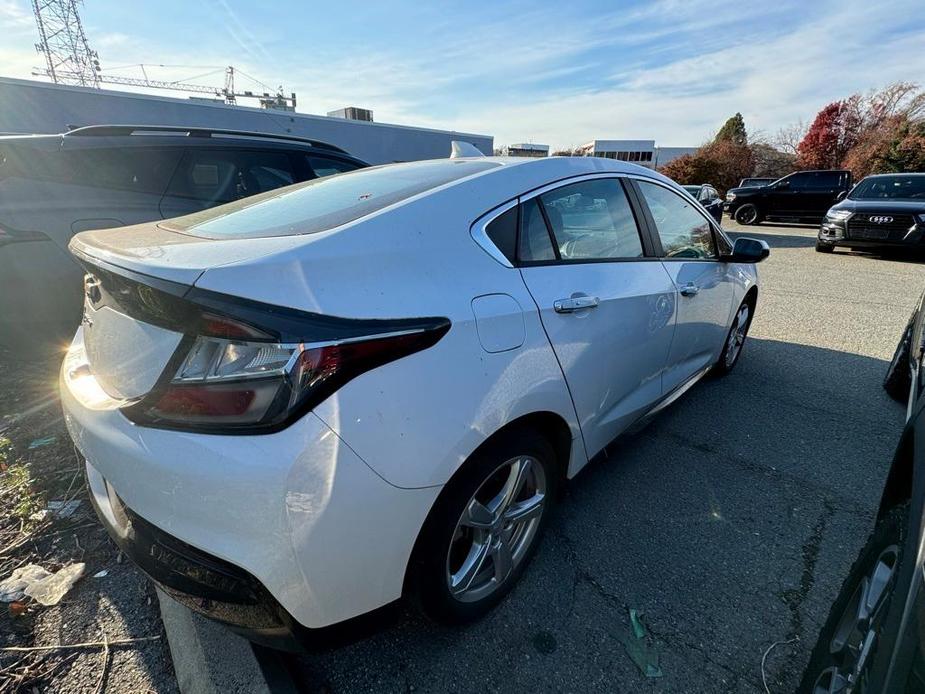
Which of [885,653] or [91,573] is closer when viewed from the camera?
[885,653]

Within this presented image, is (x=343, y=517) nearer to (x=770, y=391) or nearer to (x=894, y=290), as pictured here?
(x=770, y=391)

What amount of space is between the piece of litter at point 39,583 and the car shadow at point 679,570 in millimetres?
1078

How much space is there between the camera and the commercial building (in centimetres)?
921

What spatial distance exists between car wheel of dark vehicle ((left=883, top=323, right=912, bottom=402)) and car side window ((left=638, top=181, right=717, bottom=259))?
63.9 inches

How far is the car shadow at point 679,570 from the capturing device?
5.37 ft

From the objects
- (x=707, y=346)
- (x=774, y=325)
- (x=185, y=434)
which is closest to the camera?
(x=185, y=434)

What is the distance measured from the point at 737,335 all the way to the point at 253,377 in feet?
13.2

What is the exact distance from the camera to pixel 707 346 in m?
3.27

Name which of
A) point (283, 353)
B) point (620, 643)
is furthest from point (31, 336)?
point (620, 643)

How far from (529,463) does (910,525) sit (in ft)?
3.51

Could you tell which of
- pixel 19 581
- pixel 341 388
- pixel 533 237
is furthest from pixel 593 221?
pixel 19 581

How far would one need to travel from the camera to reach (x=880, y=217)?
920 cm

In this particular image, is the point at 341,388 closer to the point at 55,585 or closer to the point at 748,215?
the point at 55,585

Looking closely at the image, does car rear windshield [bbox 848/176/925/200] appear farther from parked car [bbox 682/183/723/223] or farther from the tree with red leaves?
the tree with red leaves
